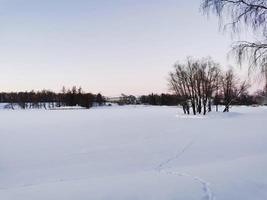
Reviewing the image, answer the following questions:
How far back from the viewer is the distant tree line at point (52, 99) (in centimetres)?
10144

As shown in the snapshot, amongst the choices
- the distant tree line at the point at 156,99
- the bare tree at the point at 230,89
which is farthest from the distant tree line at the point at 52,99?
the bare tree at the point at 230,89

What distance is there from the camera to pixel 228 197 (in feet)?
16.2

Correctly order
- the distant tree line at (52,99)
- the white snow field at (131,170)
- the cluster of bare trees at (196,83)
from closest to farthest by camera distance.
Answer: the white snow field at (131,170), the cluster of bare trees at (196,83), the distant tree line at (52,99)

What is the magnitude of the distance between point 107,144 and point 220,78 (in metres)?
38.5

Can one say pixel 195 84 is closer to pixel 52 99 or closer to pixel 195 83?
pixel 195 83

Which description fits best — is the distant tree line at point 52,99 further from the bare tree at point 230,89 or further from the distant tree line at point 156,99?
the bare tree at point 230,89

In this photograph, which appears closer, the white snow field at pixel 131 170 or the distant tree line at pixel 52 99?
the white snow field at pixel 131 170

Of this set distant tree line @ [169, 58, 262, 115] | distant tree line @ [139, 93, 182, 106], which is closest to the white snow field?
distant tree line @ [169, 58, 262, 115]

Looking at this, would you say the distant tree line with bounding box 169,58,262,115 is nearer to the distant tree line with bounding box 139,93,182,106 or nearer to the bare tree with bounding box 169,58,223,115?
the bare tree with bounding box 169,58,223,115

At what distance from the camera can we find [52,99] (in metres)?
118

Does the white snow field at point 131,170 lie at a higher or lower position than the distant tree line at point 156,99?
lower

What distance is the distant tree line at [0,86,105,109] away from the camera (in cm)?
10144

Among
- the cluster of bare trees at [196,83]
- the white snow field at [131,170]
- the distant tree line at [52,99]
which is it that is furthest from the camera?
the distant tree line at [52,99]

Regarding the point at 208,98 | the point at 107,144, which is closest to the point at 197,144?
the point at 107,144
